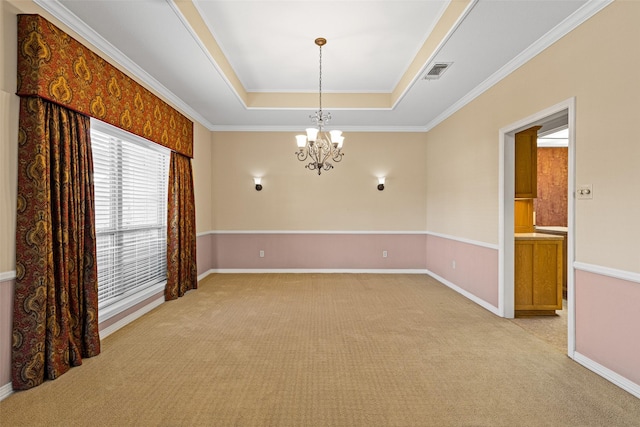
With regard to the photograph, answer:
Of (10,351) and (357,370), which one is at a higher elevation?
(10,351)

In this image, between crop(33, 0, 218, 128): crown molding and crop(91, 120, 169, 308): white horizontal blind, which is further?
crop(91, 120, 169, 308): white horizontal blind

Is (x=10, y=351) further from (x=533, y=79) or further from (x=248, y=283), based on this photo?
(x=533, y=79)

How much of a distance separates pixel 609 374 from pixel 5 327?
14.6 ft

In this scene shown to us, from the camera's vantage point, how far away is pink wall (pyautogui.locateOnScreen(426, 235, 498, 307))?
4.11 meters

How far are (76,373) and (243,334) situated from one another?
54.9 inches

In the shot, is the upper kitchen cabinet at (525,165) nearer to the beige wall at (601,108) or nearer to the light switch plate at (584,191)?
the beige wall at (601,108)

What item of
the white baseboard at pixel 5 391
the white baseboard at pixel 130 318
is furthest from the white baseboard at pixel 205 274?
the white baseboard at pixel 5 391

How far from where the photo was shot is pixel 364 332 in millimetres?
3404

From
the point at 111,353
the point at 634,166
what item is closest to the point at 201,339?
the point at 111,353

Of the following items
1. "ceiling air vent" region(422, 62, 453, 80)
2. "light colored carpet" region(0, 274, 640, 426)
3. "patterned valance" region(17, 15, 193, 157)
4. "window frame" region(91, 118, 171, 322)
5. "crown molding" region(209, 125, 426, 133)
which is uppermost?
"ceiling air vent" region(422, 62, 453, 80)

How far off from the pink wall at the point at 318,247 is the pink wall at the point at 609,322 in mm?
3673

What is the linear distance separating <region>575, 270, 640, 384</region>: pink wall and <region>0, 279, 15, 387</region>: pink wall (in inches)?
174

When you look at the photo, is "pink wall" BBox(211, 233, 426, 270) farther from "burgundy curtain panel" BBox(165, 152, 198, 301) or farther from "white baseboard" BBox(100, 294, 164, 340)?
"white baseboard" BBox(100, 294, 164, 340)

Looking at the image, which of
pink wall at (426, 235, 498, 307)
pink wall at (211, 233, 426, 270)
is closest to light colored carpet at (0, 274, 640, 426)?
pink wall at (426, 235, 498, 307)
